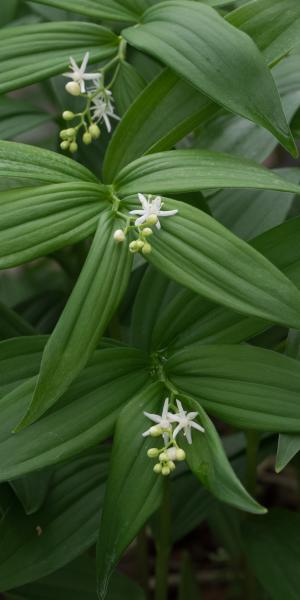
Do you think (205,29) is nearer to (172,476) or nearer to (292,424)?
(292,424)

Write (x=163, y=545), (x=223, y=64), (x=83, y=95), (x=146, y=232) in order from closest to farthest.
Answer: (x=146, y=232)
(x=223, y=64)
(x=83, y=95)
(x=163, y=545)

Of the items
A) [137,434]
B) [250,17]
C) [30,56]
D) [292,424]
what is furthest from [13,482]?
[250,17]

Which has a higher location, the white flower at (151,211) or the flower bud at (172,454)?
the white flower at (151,211)

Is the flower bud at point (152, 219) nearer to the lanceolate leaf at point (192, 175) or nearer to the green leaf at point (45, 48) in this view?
the lanceolate leaf at point (192, 175)

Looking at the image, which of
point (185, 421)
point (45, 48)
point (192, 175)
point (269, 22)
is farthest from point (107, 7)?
point (185, 421)

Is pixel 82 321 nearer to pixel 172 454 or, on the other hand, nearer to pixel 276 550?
pixel 172 454

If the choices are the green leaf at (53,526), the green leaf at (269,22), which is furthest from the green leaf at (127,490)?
the green leaf at (269,22)
